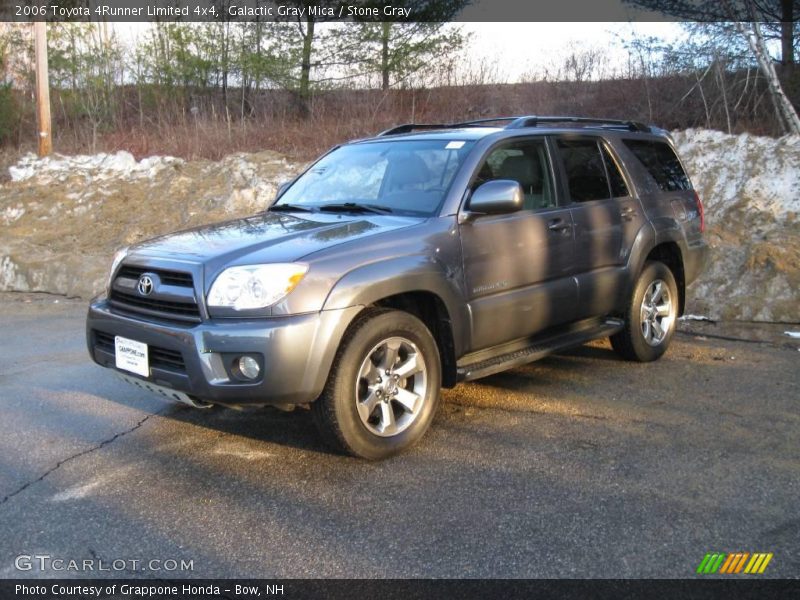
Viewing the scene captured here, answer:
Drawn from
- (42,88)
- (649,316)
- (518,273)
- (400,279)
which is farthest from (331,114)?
(400,279)

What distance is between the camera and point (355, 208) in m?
4.77

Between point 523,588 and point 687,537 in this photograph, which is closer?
point 523,588

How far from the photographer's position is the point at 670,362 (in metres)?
6.21

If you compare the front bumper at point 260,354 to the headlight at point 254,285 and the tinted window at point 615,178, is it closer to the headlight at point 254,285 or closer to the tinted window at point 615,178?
the headlight at point 254,285

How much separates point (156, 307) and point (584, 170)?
3243 millimetres

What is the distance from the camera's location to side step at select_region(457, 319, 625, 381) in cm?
453

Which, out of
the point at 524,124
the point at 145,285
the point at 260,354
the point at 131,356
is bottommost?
the point at 131,356

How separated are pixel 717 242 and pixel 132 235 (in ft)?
28.7

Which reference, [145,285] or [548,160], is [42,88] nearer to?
[145,285]

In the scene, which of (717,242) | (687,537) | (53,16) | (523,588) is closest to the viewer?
(523,588)

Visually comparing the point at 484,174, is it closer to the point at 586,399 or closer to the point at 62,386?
the point at 586,399

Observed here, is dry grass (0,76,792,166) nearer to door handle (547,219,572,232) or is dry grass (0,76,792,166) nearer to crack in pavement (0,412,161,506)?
door handle (547,219,572,232)

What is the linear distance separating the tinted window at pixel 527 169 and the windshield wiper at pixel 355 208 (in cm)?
70

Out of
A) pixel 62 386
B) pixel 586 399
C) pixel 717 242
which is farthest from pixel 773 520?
pixel 717 242
